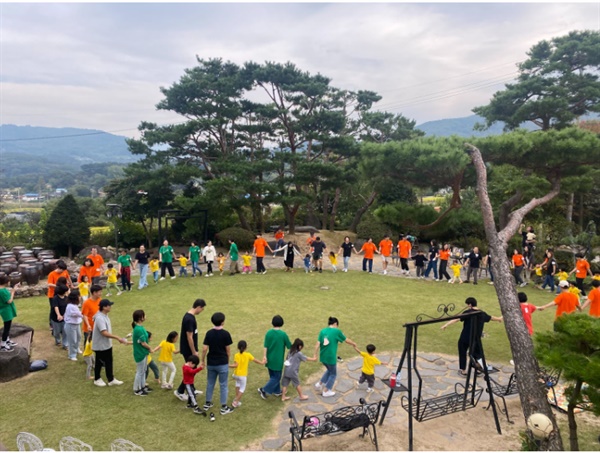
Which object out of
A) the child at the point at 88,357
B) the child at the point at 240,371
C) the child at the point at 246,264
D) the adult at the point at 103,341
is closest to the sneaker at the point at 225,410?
the child at the point at 240,371

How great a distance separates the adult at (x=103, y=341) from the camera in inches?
250

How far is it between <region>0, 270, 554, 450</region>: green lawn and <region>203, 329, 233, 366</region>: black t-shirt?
0.80 meters

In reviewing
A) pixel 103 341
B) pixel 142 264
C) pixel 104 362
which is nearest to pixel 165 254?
pixel 142 264

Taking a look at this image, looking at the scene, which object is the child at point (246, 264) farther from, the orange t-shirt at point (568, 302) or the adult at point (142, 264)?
the orange t-shirt at point (568, 302)

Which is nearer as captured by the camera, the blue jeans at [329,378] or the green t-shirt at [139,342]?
the green t-shirt at [139,342]

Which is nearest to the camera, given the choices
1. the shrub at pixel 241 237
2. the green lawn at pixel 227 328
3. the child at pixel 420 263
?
the green lawn at pixel 227 328

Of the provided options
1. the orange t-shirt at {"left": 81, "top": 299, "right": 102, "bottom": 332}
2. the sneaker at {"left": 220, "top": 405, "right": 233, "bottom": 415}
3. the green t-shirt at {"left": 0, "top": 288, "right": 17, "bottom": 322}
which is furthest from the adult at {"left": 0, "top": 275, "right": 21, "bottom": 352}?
the sneaker at {"left": 220, "top": 405, "right": 233, "bottom": 415}

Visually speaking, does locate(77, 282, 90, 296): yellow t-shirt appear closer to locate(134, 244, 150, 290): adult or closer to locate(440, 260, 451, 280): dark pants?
locate(134, 244, 150, 290): adult

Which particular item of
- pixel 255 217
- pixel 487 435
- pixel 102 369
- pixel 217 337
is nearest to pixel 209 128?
pixel 255 217

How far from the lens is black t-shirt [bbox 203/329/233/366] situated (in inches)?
223

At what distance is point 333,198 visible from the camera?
27625 millimetres

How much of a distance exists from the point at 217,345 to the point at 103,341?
2113 mm

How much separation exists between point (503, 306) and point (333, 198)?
854 inches

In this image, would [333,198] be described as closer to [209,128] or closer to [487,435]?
[209,128]
